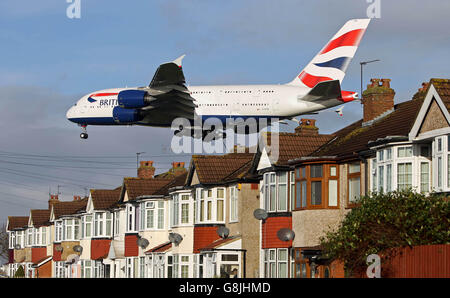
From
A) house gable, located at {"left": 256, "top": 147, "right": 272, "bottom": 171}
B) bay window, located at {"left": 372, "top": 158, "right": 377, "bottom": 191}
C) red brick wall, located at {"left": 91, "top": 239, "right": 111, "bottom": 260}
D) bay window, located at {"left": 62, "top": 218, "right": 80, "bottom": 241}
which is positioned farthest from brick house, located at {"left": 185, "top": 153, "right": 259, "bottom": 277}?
bay window, located at {"left": 62, "top": 218, "right": 80, "bottom": 241}

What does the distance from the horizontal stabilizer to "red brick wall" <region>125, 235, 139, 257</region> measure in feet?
55.6

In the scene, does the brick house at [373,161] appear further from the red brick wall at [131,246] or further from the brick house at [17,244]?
the brick house at [17,244]

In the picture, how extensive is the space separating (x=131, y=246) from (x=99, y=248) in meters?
8.73

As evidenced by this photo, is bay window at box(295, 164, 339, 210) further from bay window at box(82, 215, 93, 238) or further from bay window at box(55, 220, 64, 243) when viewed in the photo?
bay window at box(55, 220, 64, 243)

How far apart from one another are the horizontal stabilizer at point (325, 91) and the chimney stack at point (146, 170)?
24526 millimetres

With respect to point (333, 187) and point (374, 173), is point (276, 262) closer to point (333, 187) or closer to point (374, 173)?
point (333, 187)

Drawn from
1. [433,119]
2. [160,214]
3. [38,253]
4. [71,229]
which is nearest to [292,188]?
[433,119]

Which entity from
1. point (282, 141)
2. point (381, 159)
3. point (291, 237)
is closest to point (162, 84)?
point (282, 141)

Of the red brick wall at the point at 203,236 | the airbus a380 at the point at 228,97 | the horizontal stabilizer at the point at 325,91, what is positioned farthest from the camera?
the airbus a380 at the point at 228,97

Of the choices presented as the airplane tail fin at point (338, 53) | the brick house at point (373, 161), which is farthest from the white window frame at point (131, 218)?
the brick house at point (373, 161)

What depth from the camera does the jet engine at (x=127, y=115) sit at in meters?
54.7

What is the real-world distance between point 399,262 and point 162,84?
2901 cm

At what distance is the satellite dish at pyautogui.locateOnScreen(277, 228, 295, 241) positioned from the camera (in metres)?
36.2

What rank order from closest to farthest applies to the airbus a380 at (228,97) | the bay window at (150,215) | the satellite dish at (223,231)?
the satellite dish at (223,231)
the airbus a380 at (228,97)
the bay window at (150,215)
